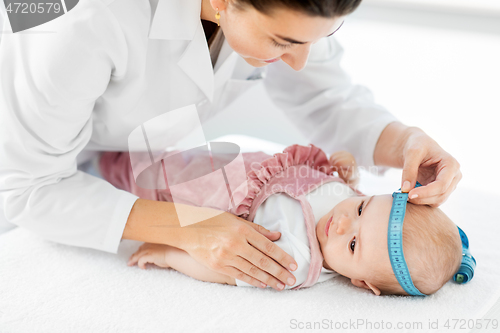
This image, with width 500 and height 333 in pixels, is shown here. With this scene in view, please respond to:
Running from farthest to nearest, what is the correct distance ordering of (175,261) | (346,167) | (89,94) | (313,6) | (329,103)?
1. (329,103)
2. (346,167)
3. (175,261)
4. (89,94)
5. (313,6)

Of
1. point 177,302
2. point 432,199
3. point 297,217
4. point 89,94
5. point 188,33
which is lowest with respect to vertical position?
point 177,302

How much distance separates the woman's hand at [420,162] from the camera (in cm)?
90

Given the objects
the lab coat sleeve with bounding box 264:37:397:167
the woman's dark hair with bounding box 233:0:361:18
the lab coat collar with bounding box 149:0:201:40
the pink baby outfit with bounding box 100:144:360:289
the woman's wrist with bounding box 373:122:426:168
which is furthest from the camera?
the lab coat sleeve with bounding box 264:37:397:167

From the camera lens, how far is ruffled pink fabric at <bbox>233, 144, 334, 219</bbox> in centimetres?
102

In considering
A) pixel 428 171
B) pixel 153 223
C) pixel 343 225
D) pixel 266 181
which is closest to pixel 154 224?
pixel 153 223

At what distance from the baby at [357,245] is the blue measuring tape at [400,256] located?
13 mm

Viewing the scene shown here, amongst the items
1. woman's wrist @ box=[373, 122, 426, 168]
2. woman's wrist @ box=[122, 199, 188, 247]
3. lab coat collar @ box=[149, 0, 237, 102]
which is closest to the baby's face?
woman's wrist @ box=[373, 122, 426, 168]

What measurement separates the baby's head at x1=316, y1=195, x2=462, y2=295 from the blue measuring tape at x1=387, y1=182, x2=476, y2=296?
12 millimetres

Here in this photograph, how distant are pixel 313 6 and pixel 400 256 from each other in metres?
0.49

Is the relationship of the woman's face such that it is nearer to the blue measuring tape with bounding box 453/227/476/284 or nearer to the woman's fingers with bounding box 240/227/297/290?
the woman's fingers with bounding box 240/227/297/290

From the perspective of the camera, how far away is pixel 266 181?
41.9 inches

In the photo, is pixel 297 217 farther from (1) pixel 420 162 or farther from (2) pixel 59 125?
(2) pixel 59 125

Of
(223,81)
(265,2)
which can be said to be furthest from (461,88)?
(265,2)

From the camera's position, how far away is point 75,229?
938mm
